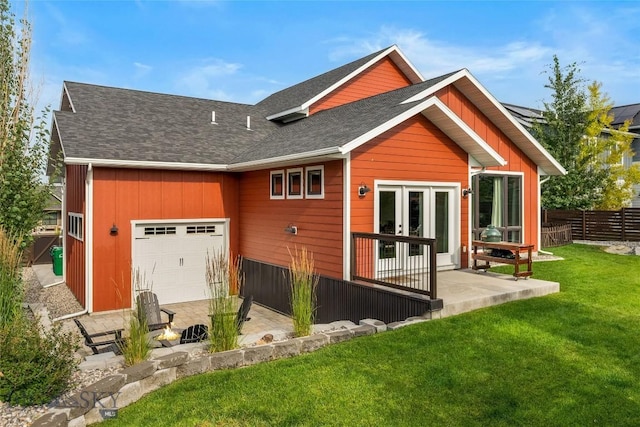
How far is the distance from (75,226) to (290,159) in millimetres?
A: 6546

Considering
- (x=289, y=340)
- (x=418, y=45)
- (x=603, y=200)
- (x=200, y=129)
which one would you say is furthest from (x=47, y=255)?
(x=603, y=200)

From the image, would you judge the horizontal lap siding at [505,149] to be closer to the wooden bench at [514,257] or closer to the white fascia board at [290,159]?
the wooden bench at [514,257]

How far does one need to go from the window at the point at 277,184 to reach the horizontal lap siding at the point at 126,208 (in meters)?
1.99

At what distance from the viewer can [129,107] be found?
12.6 metres

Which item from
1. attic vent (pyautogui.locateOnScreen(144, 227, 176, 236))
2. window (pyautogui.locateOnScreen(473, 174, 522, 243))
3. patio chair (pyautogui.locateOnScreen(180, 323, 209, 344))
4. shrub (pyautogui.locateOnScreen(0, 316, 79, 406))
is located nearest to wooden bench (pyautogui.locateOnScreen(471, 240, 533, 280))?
window (pyautogui.locateOnScreen(473, 174, 522, 243))

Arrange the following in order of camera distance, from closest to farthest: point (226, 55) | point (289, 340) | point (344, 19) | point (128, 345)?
point (128, 345) < point (289, 340) < point (344, 19) < point (226, 55)

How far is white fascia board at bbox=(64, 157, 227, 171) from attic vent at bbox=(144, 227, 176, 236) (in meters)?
1.51

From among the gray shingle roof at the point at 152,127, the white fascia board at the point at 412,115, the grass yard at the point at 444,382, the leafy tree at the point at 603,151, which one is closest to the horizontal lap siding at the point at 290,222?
the white fascia board at the point at 412,115

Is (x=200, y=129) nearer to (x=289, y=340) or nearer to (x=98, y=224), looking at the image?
(x=98, y=224)

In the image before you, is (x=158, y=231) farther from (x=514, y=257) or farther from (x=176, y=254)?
(x=514, y=257)

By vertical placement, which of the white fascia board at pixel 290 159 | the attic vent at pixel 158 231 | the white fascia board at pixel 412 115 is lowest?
the attic vent at pixel 158 231

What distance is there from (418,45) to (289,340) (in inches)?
636

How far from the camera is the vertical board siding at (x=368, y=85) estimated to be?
1443 cm

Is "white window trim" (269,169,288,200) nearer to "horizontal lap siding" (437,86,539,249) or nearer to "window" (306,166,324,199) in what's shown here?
"window" (306,166,324,199)
